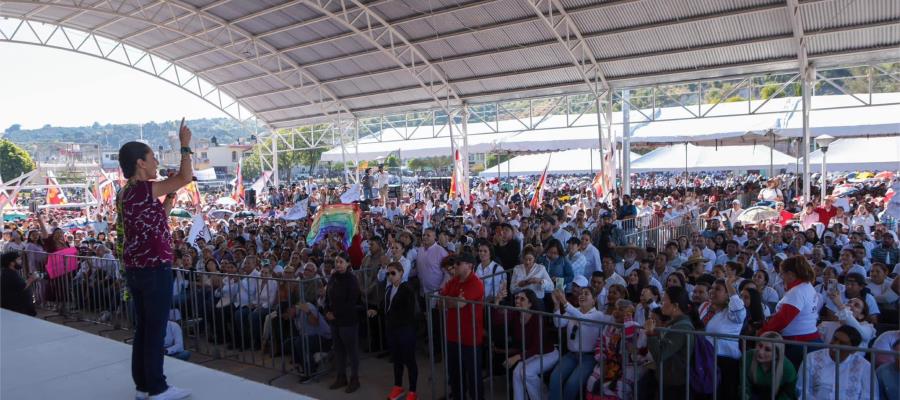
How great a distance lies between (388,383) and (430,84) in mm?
16360

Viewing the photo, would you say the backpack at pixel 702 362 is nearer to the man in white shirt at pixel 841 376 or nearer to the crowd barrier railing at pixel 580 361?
the crowd barrier railing at pixel 580 361

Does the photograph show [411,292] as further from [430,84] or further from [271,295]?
[430,84]

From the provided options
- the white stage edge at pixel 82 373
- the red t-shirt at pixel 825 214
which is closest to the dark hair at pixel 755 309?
the white stage edge at pixel 82 373

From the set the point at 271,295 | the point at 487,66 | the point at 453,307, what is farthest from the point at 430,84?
the point at 453,307

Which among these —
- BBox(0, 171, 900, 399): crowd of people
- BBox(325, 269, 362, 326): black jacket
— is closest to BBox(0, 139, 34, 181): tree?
BBox(0, 171, 900, 399): crowd of people

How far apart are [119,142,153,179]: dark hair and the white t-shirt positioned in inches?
172

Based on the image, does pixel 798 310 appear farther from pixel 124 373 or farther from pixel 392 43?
pixel 392 43

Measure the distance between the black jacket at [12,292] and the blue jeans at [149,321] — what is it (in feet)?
12.5

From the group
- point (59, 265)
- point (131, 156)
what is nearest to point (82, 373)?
point (131, 156)

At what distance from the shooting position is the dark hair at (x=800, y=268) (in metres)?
4.52

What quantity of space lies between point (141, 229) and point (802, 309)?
4408 millimetres

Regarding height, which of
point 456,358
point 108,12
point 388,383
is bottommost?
point 388,383

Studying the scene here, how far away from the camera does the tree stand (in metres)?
53.9

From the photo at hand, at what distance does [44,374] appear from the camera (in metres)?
3.21
